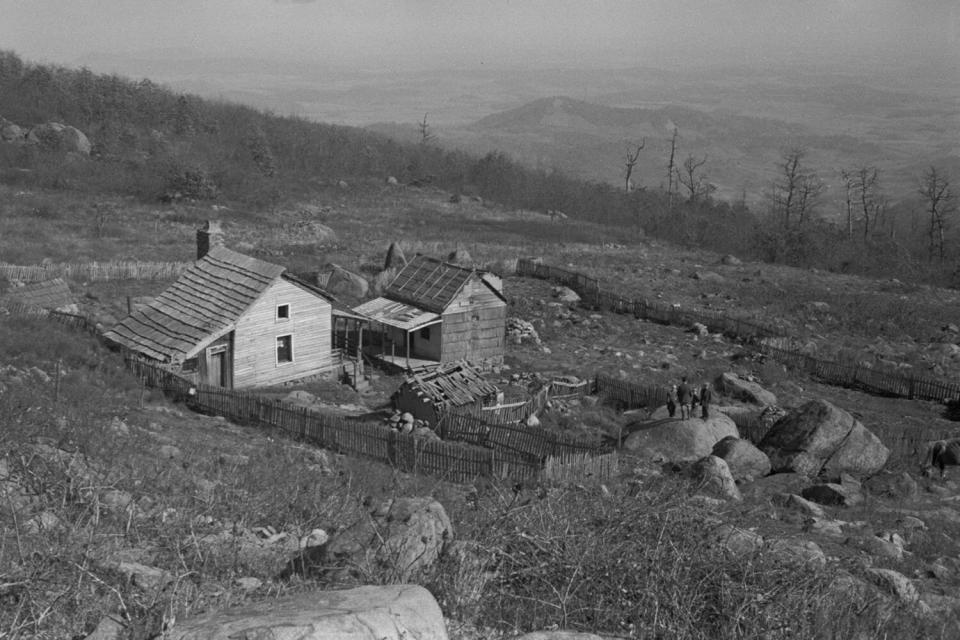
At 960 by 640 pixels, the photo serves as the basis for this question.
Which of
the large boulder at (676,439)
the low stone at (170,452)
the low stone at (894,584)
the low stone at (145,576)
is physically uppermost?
the low stone at (145,576)

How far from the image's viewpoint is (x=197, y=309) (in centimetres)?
2238

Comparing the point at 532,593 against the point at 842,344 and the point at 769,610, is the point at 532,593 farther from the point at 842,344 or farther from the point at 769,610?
the point at 842,344

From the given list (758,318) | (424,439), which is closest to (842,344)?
(758,318)

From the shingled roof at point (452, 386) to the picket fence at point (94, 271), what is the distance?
1320 centimetres

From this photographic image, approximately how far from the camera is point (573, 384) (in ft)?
78.1

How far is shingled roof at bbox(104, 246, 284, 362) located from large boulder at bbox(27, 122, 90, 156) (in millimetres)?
47004

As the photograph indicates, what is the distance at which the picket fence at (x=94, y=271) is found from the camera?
100ft

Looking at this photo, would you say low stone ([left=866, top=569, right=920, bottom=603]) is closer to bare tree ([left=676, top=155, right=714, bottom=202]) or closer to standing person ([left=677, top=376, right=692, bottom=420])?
standing person ([left=677, top=376, right=692, bottom=420])

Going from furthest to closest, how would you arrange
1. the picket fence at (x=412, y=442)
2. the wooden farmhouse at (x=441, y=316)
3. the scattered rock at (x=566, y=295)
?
1. the scattered rock at (x=566, y=295)
2. the wooden farmhouse at (x=441, y=316)
3. the picket fence at (x=412, y=442)

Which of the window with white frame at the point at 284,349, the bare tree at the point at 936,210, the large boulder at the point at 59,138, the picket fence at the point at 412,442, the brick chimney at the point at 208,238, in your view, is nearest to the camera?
the picket fence at the point at 412,442

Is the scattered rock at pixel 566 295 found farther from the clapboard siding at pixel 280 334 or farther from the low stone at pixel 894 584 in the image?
the low stone at pixel 894 584

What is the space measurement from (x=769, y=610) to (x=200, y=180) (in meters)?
55.9

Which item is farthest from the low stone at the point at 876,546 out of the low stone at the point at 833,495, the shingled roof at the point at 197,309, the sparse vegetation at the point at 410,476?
the shingled roof at the point at 197,309

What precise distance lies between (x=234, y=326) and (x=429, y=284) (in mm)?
7124
